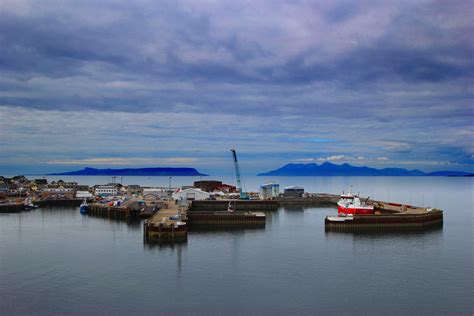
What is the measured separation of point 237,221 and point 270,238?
1134 cm

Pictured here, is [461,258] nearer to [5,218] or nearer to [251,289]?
[251,289]

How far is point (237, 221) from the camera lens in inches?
2206

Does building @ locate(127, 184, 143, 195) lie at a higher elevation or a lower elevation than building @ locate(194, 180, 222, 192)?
lower

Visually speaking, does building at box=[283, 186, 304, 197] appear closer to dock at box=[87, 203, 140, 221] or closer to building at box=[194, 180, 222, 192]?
building at box=[194, 180, 222, 192]

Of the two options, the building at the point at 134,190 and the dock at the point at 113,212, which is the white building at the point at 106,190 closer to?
the building at the point at 134,190

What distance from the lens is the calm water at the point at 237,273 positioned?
2338 centimetres

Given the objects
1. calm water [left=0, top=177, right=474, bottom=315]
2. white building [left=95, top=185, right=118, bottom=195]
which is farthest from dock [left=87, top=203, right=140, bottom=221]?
white building [left=95, top=185, right=118, bottom=195]

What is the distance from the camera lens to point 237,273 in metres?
29.6

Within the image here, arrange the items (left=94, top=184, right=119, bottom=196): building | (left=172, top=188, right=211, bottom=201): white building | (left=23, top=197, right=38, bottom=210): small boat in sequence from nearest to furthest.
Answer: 1. (left=23, top=197, right=38, bottom=210): small boat
2. (left=172, top=188, right=211, bottom=201): white building
3. (left=94, top=184, right=119, bottom=196): building

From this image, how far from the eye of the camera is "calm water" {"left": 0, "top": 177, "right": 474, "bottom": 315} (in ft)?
76.7

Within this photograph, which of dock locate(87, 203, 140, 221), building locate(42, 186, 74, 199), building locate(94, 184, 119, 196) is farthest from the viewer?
building locate(94, 184, 119, 196)

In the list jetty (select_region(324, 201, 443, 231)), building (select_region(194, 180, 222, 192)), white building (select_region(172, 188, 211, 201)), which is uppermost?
building (select_region(194, 180, 222, 192))

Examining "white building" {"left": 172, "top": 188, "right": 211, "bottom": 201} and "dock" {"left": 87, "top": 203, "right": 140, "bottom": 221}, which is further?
"white building" {"left": 172, "top": 188, "right": 211, "bottom": 201}

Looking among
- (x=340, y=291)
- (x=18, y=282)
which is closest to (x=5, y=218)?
(x=18, y=282)
